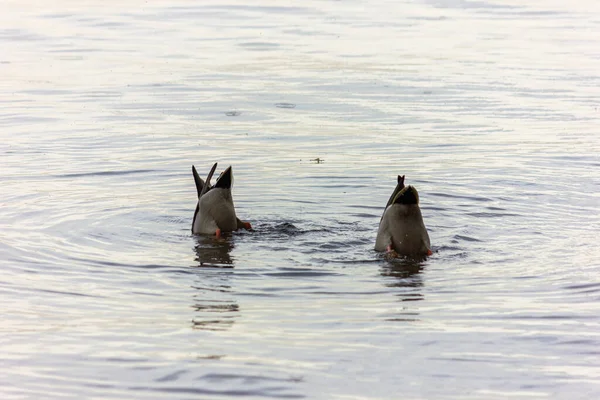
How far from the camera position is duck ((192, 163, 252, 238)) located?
11602 millimetres

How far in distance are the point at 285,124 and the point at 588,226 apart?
21.6 feet

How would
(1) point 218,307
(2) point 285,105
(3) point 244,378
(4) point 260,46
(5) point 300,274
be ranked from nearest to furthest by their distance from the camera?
1. (3) point 244,378
2. (1) point 218,307
3. (5) point 300,274
4. (2) point 285,105
5. (4) point 260,46

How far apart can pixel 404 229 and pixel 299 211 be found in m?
2.26

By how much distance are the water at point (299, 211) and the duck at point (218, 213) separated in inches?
8.3

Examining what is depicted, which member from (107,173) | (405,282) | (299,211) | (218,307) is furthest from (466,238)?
(107,173)

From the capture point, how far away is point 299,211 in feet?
40.8

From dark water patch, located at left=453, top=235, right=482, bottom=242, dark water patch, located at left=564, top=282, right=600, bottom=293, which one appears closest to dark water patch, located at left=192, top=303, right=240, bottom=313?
dark water patch, located at left=564, top=282, right=600, bottom=293

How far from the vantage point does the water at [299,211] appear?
7.08 meters

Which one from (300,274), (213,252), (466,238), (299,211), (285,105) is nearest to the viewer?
(300,274)

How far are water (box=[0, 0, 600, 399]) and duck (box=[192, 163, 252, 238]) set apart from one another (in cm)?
21

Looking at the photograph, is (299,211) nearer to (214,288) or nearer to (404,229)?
(404,229)

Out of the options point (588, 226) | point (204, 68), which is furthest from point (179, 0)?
point (588, 226)

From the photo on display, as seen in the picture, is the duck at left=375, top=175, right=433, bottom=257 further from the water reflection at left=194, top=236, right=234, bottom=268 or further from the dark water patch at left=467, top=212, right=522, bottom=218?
the dark water patch at left=467, top=212, right=522, bottom=218

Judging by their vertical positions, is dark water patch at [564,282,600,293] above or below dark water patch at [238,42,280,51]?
below
